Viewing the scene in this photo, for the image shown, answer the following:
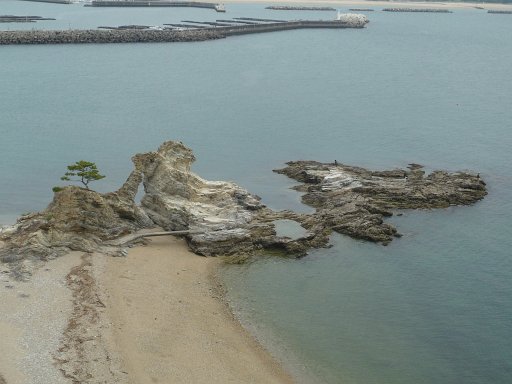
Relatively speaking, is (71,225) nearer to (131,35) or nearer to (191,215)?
(191,215)

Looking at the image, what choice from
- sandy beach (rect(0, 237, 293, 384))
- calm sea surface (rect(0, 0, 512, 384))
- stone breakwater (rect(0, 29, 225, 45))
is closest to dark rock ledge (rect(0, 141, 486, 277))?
calm sea surface (rect(0, 0, 512, 384))

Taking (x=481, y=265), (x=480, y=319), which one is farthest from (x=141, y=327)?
(x=481, y=265)

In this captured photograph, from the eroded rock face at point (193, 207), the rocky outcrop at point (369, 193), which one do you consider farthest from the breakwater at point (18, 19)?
the eroded rock face at point (193, 207)

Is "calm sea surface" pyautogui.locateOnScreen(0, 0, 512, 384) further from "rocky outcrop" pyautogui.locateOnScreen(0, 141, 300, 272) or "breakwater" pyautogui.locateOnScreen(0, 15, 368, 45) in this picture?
"breakwater" pyautogui.locateOnScreen(0, 15, 368, 45)

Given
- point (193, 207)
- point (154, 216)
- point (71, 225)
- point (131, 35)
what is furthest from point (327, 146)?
Result: point (131, 35)

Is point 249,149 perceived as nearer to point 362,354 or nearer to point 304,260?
point 304,260

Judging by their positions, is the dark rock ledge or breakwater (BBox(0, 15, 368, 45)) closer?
the dark rock ledge
